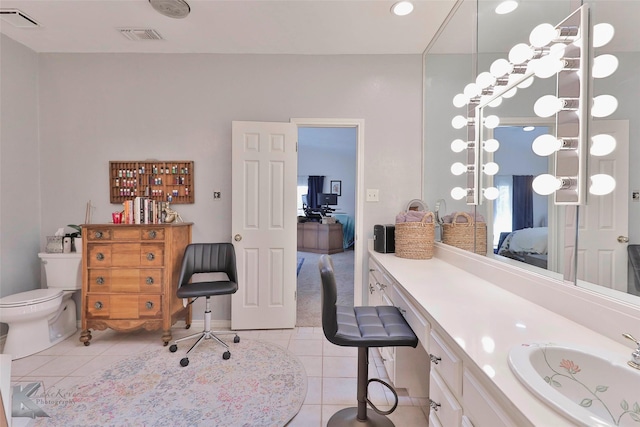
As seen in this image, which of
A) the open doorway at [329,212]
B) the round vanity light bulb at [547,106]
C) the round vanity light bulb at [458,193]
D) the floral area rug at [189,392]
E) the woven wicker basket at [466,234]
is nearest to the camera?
the round vanity light bulb at [547,106]

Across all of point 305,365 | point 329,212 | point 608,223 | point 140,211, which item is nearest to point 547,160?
point 608,223

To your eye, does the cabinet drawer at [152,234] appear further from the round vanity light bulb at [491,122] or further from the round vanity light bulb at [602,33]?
the round vanity light bulb at [602,33]

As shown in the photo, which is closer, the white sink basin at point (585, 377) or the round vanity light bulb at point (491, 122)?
the white sink basin at point (585, 377)

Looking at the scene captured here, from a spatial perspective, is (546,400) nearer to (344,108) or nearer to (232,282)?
(232,282)

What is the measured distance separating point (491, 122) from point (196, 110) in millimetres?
2530

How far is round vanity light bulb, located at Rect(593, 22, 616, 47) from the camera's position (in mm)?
989

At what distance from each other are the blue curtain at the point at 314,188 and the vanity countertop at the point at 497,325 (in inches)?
251

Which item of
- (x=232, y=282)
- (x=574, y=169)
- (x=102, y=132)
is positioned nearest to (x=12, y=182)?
(x=102, y=132)

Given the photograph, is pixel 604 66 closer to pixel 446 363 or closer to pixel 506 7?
pixel 506 7

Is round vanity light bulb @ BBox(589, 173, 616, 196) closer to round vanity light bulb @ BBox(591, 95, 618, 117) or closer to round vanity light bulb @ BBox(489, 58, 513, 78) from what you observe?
round vanity light bulb @ BBox(591, 95, 618, 117)

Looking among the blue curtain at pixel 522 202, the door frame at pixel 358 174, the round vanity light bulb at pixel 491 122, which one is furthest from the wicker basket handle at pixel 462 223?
the door frame at pixel 358 174

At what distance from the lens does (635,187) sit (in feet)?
3.03

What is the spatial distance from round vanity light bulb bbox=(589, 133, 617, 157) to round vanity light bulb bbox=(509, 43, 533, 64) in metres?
0.56

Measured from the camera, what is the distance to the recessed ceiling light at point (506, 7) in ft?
5.03
